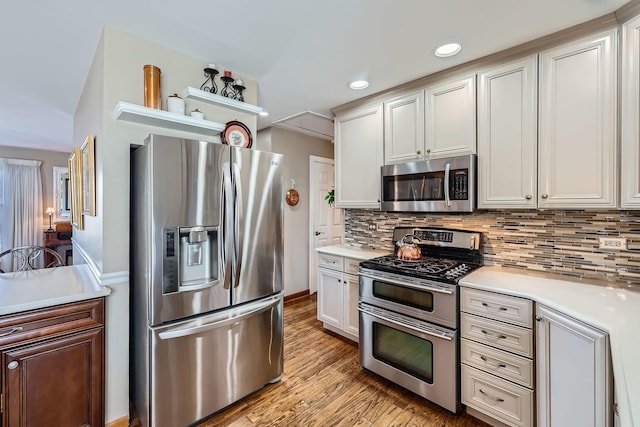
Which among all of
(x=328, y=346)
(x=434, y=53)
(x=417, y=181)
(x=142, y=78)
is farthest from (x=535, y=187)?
(x=142, y=78)

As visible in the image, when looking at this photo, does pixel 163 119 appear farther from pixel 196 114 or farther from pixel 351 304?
pixel 351 304

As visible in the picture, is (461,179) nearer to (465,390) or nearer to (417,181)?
(417,181)

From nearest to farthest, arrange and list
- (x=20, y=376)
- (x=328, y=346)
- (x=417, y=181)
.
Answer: (x=20, y=376), (x=417, y=181), (x=328, y=346)

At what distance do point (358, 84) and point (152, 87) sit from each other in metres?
1.62

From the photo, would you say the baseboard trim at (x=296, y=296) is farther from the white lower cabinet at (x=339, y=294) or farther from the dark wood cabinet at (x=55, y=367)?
the dark wood cabinet at (x=55, y=367)

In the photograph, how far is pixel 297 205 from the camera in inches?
167

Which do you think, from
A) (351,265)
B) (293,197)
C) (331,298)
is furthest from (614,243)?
(293,197)

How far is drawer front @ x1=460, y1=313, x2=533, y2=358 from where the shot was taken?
1670mm

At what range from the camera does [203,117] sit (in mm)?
2098

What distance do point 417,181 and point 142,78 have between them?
7.08 feet

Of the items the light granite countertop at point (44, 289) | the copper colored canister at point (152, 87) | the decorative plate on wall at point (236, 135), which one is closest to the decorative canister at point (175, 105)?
the copper colored canister at point (152, 87)

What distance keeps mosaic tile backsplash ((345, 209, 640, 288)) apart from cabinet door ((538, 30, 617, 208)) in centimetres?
28

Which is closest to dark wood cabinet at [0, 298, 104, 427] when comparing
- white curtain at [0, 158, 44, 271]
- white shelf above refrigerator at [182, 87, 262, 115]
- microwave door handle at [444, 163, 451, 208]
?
white shelf above refrigerator at [182, 87, 262, 115]

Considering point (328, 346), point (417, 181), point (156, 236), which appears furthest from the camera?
point (328, 346)
